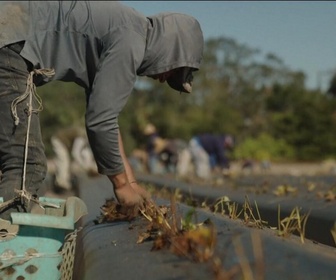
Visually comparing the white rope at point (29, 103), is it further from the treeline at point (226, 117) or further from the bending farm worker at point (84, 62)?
the treeline at point (226, 117)

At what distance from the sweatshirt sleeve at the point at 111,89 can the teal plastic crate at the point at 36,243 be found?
345 millimetres

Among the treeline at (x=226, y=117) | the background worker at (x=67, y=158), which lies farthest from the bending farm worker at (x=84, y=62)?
the treeline at (x=226, y=117)

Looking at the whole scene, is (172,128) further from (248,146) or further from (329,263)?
(329,263)

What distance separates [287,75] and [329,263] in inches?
2589

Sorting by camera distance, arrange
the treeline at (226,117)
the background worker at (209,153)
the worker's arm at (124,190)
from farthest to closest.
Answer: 1. the treeline at (226,117)
2. the background worker at (209,153)
3. the worker's arm at (124,190)

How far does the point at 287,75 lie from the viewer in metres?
66.3

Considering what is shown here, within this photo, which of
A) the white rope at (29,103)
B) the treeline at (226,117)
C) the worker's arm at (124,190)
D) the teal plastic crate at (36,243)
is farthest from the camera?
the treeline at (226,117)

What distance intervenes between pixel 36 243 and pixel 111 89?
84 cm

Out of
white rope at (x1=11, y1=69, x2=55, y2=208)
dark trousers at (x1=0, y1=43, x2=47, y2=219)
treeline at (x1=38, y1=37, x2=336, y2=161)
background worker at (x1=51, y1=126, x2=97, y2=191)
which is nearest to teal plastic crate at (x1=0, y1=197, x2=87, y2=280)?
white rope at (x1=11, y1=69, x2=55, y2=208)

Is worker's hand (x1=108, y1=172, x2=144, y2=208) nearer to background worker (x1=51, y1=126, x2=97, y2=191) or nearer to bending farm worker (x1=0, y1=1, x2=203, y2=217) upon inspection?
bending farm worker (x1=0, y1=1, x2=203, y2=217)

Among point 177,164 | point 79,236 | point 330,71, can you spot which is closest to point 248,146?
point 330,71

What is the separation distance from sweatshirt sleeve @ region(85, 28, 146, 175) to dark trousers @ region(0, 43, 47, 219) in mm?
297

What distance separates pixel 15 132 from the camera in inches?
130

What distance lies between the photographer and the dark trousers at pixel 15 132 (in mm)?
3303
